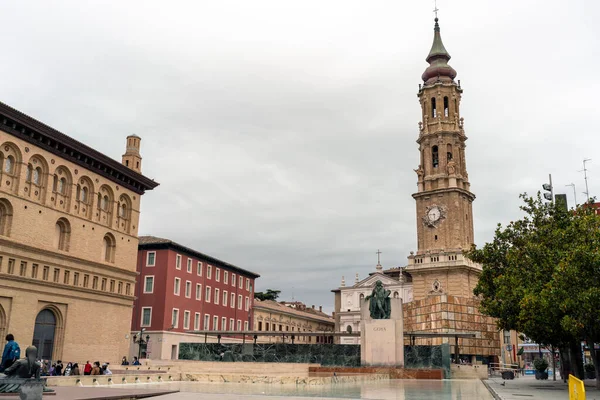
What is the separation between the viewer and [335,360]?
135 ft

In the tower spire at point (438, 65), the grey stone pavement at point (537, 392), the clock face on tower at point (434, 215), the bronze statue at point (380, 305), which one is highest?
the tower spire at point (438, 65)

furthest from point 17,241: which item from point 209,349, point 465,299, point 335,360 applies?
point 465,299

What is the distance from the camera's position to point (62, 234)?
42875 mm

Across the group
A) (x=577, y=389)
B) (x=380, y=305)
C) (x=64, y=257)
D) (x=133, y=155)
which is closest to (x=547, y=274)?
(x=380, y=305)

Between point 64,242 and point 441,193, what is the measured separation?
49127 millimetres

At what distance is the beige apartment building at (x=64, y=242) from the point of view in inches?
1491

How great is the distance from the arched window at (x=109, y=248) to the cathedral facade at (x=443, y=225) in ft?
114

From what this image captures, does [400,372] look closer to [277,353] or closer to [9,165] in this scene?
[277,353]

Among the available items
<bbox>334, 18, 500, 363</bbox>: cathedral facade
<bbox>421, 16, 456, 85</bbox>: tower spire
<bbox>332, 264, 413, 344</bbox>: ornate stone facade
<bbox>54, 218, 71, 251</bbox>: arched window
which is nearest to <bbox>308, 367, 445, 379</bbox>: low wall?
<bbox>54, 218, 71, 251</bbox>: arched window

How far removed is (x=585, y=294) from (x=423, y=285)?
50119mm

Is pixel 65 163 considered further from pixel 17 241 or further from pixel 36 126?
pixel 17 241

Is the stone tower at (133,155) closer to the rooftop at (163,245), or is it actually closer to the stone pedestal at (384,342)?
the rooftop at (163,245)

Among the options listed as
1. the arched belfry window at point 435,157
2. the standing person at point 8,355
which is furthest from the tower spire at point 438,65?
the standing person at point 8,355

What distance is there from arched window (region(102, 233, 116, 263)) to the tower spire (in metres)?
52.4
